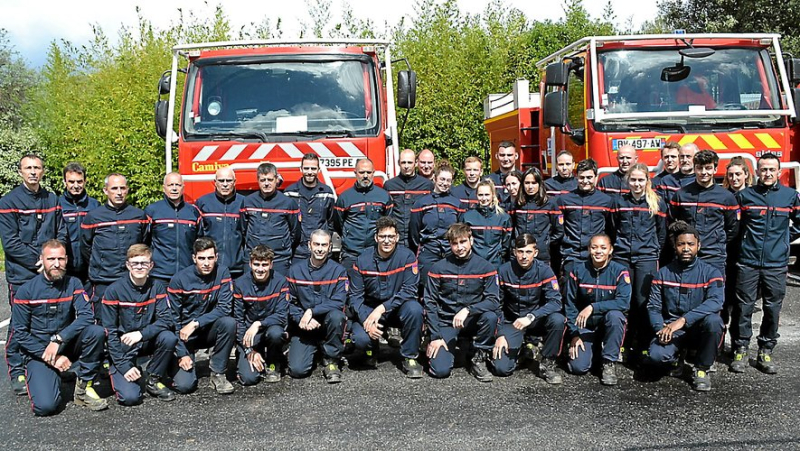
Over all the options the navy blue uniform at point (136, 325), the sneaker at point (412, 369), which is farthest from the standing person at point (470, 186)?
the navy blue uniform at point (136, 325)

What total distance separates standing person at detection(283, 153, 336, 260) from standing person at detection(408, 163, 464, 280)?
0.82 m

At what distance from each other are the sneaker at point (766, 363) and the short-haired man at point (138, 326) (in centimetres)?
459

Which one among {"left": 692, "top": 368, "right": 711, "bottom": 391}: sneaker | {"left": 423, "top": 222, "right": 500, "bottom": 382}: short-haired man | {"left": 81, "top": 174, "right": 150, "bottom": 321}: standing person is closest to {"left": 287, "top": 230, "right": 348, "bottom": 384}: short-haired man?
{"left": 423, "top": 222, "right": 500, "bottom": 382}: short-haired man

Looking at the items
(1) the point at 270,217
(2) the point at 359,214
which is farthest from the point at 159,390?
(2) the point at 359,214

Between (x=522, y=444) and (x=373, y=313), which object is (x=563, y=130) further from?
(x=522, y=444)

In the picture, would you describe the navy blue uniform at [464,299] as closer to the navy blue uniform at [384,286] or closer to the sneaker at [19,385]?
the navy blue uniform at [384,286]

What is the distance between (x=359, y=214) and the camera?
7.25m

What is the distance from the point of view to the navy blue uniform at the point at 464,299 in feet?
21.3

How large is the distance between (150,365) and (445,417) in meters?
2.31

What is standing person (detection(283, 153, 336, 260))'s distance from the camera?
728 centimetres

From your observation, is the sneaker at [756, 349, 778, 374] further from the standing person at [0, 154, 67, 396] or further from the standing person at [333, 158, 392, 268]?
the standing person at [0, 154, 67, 396]

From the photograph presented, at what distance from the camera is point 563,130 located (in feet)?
28.6

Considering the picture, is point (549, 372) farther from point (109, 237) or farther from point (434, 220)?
point (109, 237)

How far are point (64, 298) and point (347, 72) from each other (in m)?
3.42
